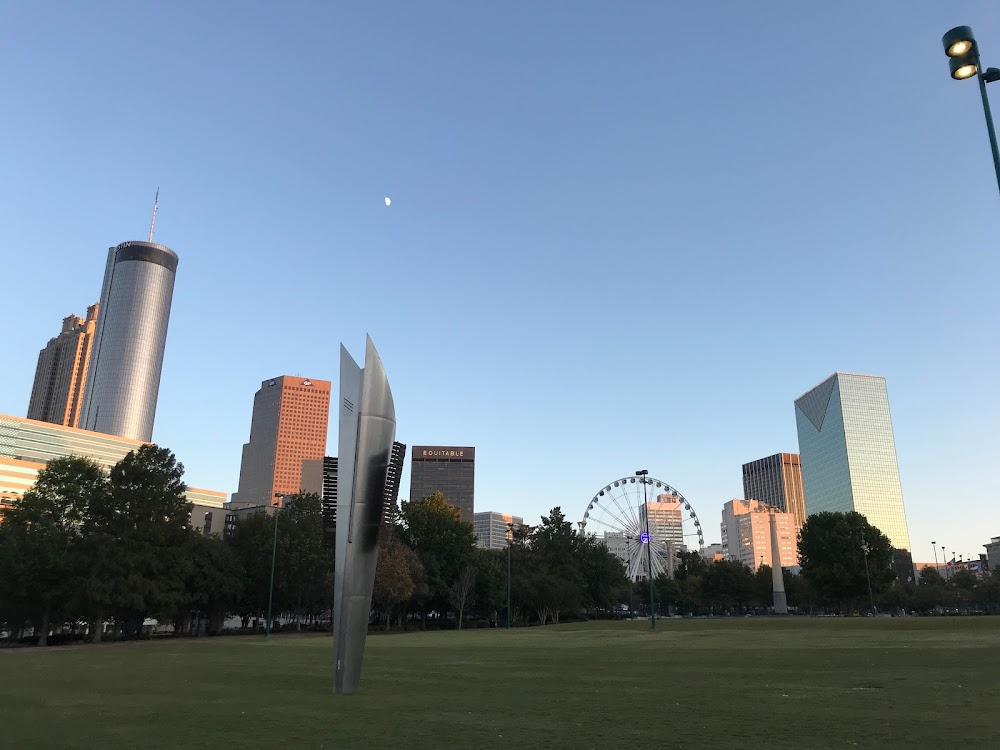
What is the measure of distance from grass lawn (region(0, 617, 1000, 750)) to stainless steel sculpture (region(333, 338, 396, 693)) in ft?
4.45

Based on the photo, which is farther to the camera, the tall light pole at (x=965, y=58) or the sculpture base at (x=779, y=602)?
the sculpture base at (x=779, y=602)

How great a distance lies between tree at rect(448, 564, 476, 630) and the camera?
79312 mm

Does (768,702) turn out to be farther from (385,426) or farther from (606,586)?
(606,586)

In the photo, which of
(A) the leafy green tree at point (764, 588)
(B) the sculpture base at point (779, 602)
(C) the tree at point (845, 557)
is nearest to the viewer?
(C) the tree at point (845, 557)

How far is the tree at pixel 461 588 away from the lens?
7931 cm

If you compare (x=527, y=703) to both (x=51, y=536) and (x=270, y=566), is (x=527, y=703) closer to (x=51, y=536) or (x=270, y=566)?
(x=51, y=536)

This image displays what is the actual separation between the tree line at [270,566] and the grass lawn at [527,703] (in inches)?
724

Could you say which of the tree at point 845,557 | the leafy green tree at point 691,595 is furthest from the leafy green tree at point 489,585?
the leafy green tree at point 691,595

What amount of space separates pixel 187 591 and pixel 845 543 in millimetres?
79720

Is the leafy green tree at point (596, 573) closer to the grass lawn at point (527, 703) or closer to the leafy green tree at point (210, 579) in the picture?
the leafy green tree at point (210, 579)

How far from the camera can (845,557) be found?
302ft

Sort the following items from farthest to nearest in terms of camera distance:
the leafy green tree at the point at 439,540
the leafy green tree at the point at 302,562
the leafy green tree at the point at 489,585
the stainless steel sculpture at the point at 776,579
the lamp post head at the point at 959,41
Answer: the stainless steel sculpture at the point at 776,579 < the leafy green tree at the point at 489,585 < the leafy green tree at the point at 439,540 < the leafy green tree at the point at 302,562 < the lamp post head at the point at 959,41

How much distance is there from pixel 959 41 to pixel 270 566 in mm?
67317

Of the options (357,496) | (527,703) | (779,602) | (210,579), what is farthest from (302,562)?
(779,602)
